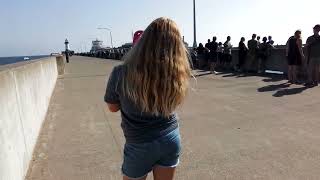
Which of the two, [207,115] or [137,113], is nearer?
[137,113]

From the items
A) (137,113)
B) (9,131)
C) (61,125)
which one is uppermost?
(137,113)

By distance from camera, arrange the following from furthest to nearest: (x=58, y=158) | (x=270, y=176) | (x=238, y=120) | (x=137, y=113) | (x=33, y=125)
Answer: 1. (x=238, y=120)
2. (x=33, y=125)
3. (x=58, y=158)
4. (x=270, y=176)
5. (x=137, y=113)

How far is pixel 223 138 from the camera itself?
7152 mm

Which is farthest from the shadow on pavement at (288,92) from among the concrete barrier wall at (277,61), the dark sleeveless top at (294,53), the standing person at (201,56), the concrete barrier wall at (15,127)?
the standing person at (201,56)

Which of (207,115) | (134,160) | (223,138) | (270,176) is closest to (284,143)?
(223,138)

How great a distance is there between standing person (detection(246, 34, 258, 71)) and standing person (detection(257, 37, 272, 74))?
0.34m

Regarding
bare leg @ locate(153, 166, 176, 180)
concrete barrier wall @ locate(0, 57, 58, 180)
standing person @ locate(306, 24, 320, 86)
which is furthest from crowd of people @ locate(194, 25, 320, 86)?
bare leg @ locate(153, 166, 176, 180)

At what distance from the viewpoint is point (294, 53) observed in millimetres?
13695

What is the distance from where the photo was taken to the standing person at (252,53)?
62.7 ft

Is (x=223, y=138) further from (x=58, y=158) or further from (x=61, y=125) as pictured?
(x=61, y=125)

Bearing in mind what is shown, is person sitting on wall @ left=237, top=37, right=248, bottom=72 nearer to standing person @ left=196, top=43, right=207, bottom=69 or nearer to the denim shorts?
standing person @ left=196, top=43, right=207, bottom=69

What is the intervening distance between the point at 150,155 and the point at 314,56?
11090 mm

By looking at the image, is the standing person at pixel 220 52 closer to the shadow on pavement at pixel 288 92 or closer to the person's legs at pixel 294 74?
the person's legs at pixel 294 74

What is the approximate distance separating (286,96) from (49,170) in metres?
6.98
